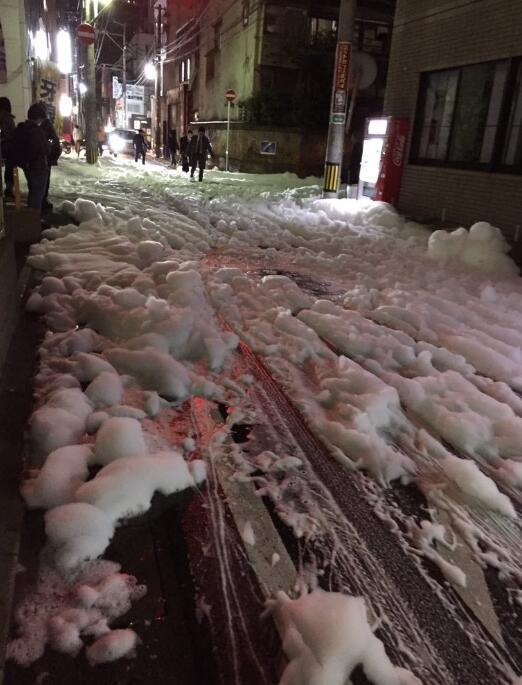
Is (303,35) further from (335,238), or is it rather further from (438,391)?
(438,391)

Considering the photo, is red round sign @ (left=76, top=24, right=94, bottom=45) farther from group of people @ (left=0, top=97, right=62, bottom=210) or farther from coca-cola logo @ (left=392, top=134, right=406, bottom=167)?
coca-cola logo @ (left=392, top=134, right=406, bottom=167)

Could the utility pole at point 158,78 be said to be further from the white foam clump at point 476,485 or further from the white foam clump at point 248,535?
the white foam clump at point 248,535

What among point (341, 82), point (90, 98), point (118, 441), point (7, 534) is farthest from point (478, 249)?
point (90, 98)

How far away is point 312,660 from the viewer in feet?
6.48

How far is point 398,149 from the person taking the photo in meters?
13.0

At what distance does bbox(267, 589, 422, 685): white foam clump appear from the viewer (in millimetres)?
1941

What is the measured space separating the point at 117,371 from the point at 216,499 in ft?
5.23

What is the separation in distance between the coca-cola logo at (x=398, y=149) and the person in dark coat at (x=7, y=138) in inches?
328

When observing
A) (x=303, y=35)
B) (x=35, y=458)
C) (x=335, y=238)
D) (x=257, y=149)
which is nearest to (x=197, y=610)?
(x=35, y=458)

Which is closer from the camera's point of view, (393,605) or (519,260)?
(393,605)

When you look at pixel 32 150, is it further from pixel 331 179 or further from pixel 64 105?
pixel 64 105

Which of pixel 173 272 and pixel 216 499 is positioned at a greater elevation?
pixel 173 272

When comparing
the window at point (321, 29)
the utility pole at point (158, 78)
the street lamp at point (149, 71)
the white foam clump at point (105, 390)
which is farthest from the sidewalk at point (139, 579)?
the street lamp at point (149, 71)

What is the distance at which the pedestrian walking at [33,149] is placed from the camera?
8922 millimetres
